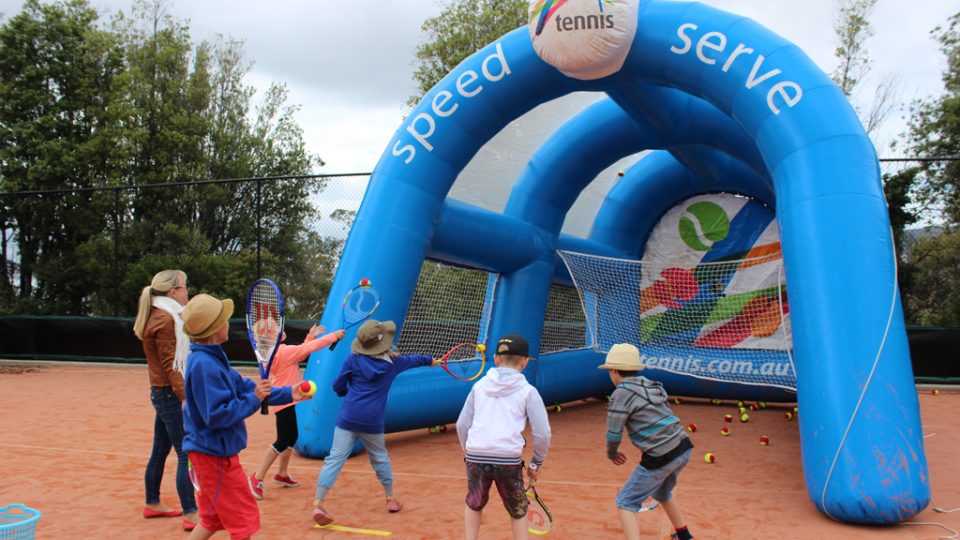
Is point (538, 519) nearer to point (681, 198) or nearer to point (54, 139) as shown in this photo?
point (681, 198)

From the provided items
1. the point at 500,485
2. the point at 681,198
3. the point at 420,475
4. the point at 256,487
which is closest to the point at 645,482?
the point at 500,485

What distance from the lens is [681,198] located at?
31.6 feet

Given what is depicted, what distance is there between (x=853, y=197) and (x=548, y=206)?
3.93 meters

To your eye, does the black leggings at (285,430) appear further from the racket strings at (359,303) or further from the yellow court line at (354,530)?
the racket strings at (359,303)

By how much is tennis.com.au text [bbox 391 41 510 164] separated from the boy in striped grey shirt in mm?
3612

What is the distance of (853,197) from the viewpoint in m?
4.97

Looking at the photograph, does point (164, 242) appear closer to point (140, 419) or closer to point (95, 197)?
point (95, 197)

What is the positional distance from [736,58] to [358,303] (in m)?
3.70

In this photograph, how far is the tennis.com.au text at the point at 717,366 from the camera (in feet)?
28.0

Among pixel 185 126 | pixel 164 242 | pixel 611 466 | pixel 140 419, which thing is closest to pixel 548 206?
pixel 611 466

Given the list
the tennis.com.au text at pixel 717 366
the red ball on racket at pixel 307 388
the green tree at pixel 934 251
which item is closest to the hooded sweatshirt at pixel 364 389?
the red ball on racket at pixel 307 388

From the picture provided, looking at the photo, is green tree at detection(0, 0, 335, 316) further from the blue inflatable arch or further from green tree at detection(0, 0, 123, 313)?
the blue inflatable arch

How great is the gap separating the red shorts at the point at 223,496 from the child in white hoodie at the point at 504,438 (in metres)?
1.07

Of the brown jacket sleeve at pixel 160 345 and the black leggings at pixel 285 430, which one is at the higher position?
the brown jacket sleeve at pixel 160 345
